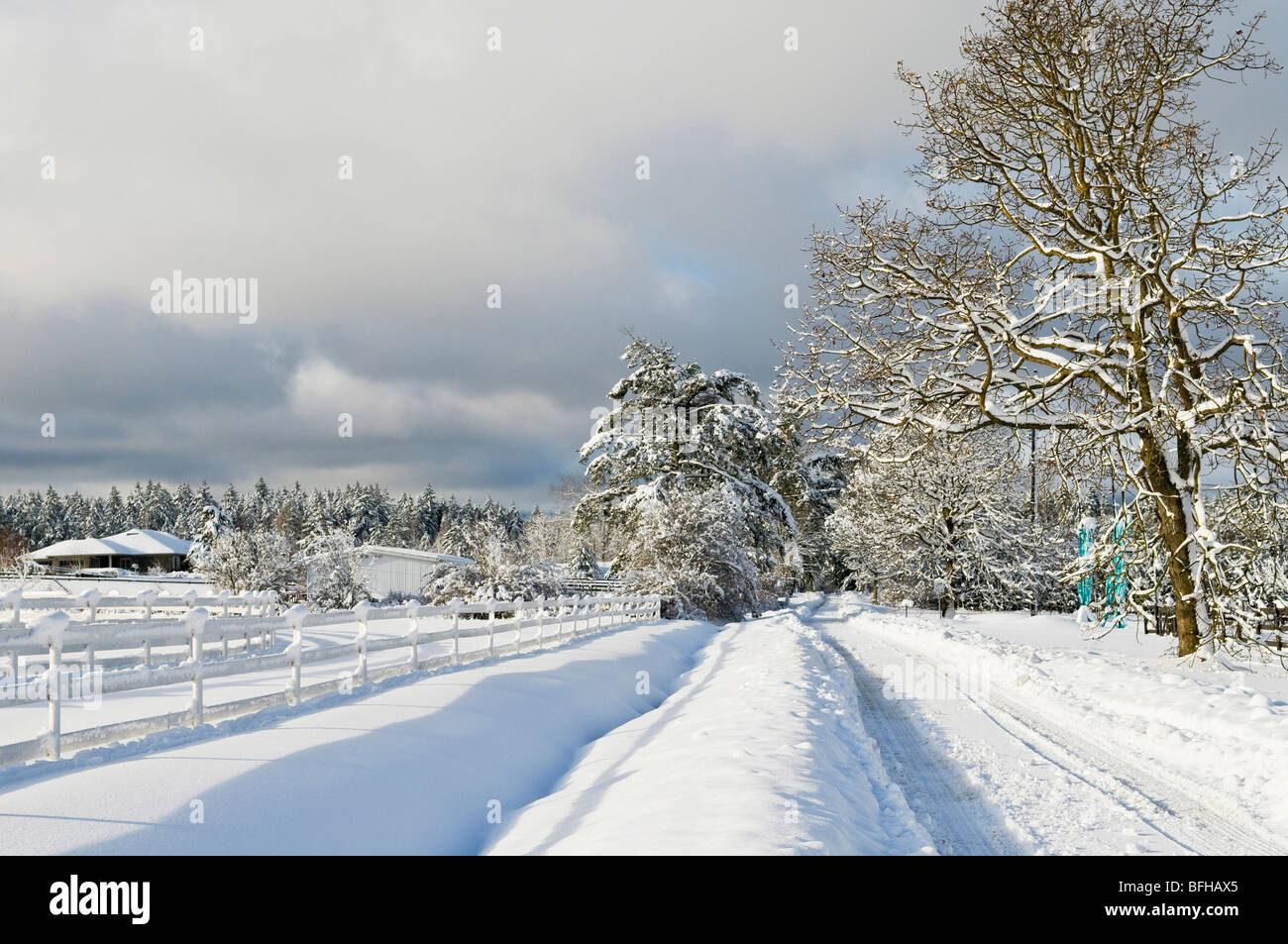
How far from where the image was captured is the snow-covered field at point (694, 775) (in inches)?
196

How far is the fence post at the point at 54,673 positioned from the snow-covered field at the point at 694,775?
250 mm

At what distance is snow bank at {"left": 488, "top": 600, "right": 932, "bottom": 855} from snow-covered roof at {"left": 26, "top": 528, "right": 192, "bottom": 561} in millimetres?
87011

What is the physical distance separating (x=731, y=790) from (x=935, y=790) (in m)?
2.11

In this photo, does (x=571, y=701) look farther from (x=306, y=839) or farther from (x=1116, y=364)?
(x=1116, y=364)

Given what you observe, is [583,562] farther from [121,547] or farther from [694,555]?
[121,547]

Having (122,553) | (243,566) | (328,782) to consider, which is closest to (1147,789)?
(328,782)

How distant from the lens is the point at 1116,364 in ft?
40.9

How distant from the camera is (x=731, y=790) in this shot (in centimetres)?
566

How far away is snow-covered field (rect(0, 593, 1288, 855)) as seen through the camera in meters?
4.98

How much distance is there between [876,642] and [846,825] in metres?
18.6

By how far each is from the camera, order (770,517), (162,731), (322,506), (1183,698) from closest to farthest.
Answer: (162,731) → (1183,698) → (770,517) → (322,506)

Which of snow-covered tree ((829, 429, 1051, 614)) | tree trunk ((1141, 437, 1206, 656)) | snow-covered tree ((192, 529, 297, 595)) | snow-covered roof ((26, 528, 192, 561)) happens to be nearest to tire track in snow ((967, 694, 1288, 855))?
tree trunk ((1141, 437, 1206, 656))

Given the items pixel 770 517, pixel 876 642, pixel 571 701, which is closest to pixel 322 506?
pixel 770 517

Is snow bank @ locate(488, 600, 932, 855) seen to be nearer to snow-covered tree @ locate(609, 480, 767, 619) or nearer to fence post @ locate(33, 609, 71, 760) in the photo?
fence post @ locate(33, 609, 71, 760)
